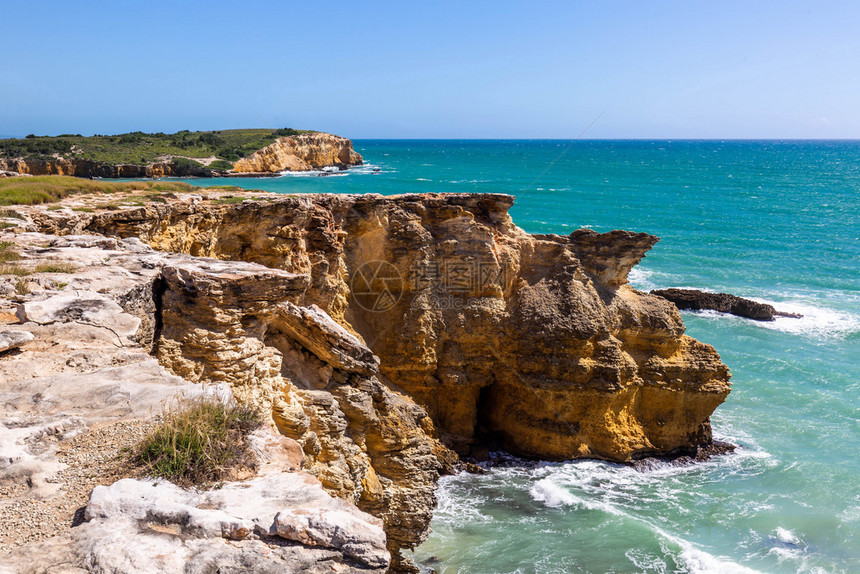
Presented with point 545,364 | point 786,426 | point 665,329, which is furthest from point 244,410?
point 786,426

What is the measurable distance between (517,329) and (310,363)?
9019 mm

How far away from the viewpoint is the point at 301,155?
95875 mm

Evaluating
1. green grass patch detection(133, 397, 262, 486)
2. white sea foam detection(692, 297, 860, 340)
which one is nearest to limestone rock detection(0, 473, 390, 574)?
green grass patch detection(133, 397, 262, 486)

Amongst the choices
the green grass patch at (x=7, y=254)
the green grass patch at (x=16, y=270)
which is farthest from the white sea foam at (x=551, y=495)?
the green grass patch at (x=7, y=254)

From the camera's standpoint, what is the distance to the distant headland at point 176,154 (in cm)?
6306

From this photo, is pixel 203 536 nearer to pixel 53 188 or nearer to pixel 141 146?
pixel 53 188

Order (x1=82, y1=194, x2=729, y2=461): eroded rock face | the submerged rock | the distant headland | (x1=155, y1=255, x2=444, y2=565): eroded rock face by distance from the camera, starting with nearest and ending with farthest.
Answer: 1. (x1=155, y1=255, x2=444, y2=565): eroded rock face
2. (x1=82, y1=194, x2=729, y2=461): eroded rock face
3. the submerged rock
4. the distant headland

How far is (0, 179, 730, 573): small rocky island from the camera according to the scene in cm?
448

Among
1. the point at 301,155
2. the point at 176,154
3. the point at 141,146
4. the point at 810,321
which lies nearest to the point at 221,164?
the point at 176,154

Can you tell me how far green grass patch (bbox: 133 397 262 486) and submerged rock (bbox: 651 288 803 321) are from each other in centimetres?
3075

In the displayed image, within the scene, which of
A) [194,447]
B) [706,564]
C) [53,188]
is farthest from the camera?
[53,188]

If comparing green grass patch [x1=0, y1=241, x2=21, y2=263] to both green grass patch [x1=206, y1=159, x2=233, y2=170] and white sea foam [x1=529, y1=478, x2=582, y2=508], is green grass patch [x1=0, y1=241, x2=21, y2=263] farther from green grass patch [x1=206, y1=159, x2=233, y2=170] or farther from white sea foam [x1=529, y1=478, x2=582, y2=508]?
green grass patch [x1=206, y1=159, x2=233, y2=170]

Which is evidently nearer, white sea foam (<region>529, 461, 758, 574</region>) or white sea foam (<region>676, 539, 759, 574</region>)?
white sea foam (<region>676, 539, 759, 574</region>)

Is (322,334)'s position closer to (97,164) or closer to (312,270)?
(312,270)
